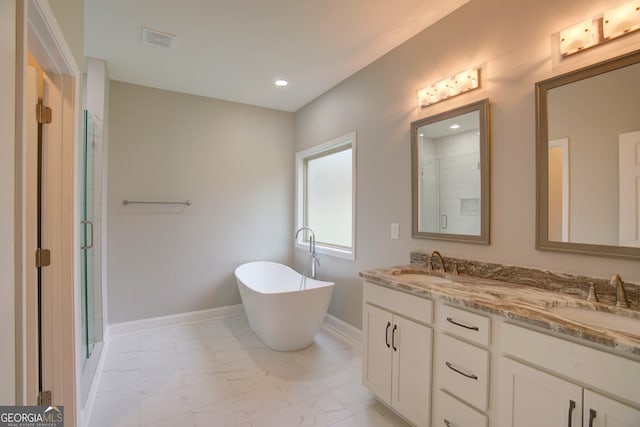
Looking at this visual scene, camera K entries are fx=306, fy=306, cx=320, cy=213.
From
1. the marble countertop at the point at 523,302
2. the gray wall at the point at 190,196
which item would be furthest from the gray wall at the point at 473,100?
the gray wall at the point at 190,196

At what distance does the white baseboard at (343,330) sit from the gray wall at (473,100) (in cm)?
9

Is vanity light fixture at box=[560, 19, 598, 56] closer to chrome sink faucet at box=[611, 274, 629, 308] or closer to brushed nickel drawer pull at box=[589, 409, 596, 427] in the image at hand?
chrome sink faucet at box=[611, 274, 629, 308]

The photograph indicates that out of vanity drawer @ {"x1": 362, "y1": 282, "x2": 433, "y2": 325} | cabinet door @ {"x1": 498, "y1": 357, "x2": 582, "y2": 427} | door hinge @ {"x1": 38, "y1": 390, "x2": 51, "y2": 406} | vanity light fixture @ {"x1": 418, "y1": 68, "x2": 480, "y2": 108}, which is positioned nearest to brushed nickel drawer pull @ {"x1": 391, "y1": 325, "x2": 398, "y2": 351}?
vanity drawer @ {"x1": 362, "y1": 282, "x2": 433, "y2": 325}

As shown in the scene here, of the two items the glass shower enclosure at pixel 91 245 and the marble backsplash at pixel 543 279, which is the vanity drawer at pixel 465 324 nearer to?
the marble backsplash at pixel 543 279

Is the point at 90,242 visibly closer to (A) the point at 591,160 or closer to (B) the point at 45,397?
(B) the point at 45,397

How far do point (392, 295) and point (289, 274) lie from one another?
2.06m

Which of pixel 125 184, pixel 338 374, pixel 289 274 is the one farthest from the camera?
pixel 289 274

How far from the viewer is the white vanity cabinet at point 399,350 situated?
1.71 m

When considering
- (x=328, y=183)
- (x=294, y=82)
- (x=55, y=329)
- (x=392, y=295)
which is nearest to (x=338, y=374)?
(x=392, y=295)

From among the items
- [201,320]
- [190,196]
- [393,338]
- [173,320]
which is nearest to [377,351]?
[393,338]

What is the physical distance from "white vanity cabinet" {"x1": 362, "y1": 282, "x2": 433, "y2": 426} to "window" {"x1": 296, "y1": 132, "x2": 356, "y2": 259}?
1.14 metres

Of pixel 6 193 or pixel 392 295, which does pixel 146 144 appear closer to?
pixel 6 193

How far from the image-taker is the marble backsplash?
1.42m

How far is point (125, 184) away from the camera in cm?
334
